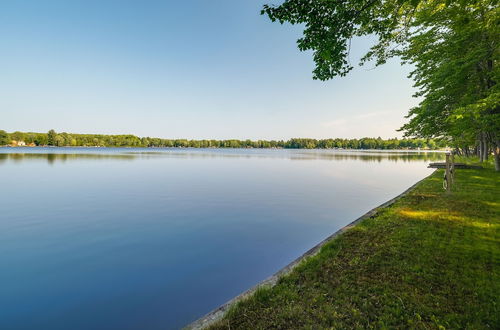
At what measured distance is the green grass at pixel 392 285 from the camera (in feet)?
14.1

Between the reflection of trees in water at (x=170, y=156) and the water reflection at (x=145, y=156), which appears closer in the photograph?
the reflection of trees in water at (x=170, y=156)

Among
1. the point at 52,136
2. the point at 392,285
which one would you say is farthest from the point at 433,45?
the point at 52,136

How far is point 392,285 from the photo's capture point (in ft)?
17.4

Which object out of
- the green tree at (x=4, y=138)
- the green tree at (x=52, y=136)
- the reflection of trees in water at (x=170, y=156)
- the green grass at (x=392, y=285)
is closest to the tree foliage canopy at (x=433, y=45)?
the green grass at (x=392, y=285)

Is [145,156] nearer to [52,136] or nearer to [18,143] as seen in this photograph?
[52,136]

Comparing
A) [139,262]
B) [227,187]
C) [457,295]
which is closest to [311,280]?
[457,295]

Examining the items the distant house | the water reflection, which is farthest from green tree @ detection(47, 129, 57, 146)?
the water reflection

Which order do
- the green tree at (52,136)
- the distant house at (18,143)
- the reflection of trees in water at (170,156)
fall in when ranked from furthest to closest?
the distant house at (18,143), the green tree at (52,136), the reflection of trees in water at (170,156)

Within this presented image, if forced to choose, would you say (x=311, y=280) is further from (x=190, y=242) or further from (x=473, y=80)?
(x=473, y=80)

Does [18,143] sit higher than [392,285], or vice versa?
[18,143]

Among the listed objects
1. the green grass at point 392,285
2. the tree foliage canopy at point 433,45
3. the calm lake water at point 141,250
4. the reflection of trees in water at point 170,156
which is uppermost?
the tree foliage canopy at point 433,45

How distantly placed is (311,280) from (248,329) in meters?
2.17

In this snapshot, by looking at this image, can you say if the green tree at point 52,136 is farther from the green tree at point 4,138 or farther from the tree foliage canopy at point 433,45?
the tree foliage canopy at point 433,45

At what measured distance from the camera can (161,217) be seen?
1403 cm
